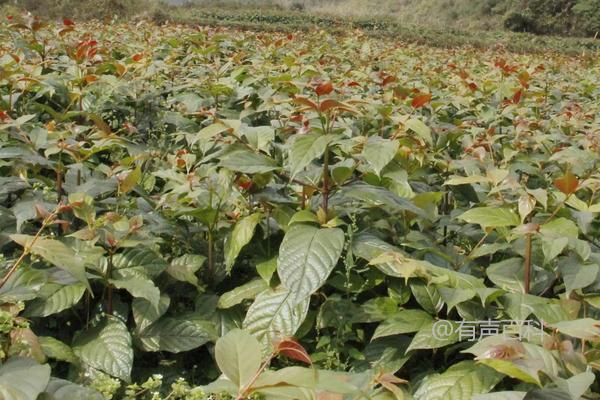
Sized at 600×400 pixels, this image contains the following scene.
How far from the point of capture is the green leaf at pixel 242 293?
5.44ft

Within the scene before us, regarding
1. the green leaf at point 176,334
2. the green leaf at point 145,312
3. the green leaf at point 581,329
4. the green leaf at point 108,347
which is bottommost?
the green leaf at point 176,334

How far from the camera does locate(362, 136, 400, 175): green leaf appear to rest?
1.57m

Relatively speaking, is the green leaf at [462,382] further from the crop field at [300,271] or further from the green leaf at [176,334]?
the green leaf at [176,334]

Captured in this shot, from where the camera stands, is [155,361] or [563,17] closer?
[155,361]

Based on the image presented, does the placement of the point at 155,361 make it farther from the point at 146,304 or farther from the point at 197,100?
the point at 197,100

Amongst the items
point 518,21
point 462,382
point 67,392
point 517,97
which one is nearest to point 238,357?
point 67,392

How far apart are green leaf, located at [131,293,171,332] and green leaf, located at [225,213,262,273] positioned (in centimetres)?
20

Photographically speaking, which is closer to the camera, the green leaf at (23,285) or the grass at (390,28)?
the green leaf at (23,285)

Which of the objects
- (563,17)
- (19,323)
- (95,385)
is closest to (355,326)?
(95,385)

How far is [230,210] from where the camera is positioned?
1.84 metres

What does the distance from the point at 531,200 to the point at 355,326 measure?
56cm

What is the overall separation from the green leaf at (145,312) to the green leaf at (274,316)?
0.22 m

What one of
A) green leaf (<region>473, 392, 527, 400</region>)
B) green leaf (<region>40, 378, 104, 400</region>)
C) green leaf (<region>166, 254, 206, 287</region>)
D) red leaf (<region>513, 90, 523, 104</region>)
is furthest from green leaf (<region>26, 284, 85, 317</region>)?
red leaf (<region>513, 90, 523, 104</region>)

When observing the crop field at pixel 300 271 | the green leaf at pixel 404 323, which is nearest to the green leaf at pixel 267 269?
the crop field at pixel 300 271
